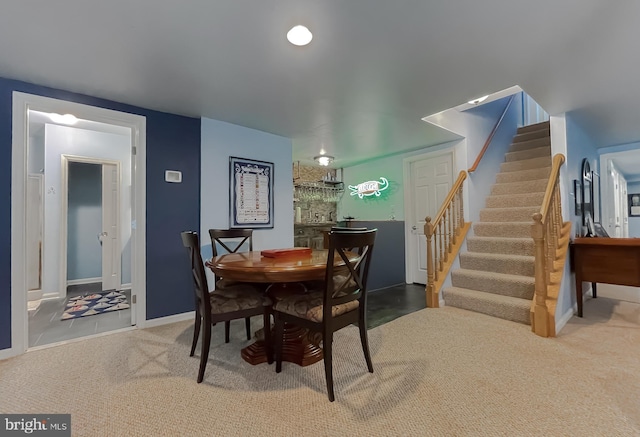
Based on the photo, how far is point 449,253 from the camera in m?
3.70

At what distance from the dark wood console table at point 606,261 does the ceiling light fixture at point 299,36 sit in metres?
3.22

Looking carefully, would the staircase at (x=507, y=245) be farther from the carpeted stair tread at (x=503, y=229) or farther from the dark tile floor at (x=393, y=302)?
the dark tile floor at (x=393, y=302)

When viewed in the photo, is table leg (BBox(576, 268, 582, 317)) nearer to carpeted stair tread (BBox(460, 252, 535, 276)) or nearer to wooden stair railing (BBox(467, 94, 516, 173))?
carpeted stair tread (BBox(460, 252, 535, 276))

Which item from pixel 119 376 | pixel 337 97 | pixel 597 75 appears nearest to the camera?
pixel 119 376

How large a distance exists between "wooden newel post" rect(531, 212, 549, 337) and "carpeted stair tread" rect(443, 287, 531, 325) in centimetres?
24

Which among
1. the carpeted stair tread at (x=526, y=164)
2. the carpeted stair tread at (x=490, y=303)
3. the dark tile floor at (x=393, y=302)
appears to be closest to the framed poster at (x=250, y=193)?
the dark tile floor at (x=393, y=302)

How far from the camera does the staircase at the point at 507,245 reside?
9.89 feet

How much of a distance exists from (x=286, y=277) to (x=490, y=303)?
245cm

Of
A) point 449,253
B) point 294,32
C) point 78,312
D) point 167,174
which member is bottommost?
point 78,312

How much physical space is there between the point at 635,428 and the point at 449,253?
238 centimetres

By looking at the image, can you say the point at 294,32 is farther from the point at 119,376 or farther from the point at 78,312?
the point at 78,312

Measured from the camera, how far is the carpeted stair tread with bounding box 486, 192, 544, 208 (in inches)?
149

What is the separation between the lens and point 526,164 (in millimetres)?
4352

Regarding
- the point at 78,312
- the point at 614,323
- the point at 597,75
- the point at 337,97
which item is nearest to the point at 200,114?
the point at 337,97
